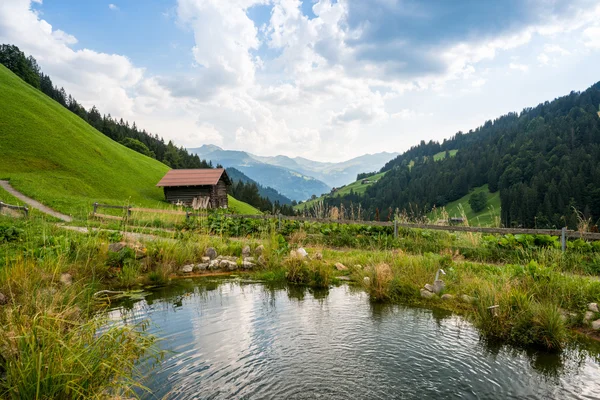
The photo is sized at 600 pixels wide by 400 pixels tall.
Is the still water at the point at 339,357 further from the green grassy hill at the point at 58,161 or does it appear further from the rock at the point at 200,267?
the green grassy hill at the point at 58,161

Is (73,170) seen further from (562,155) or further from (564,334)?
(562,155)

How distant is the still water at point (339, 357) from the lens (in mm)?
4727

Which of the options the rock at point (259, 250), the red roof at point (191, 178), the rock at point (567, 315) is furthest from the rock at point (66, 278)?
the red roof at point (191, 178)

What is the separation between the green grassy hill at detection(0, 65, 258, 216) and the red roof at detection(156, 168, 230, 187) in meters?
2.67

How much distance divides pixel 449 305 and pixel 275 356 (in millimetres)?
4686

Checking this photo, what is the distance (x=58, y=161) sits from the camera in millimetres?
36438

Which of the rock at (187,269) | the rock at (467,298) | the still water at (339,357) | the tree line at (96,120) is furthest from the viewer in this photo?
the tree line at (96,120)

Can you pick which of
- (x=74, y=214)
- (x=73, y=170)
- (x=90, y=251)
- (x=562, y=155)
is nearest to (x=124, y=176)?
(x=73, y=170)

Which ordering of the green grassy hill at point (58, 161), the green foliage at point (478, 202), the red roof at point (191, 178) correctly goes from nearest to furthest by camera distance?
1. the green grassy hill at point (58, 161)
2. the red roof at point (191, 178)
3. the green foliage at point (478, 202)

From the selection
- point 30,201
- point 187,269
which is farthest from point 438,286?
point 30,201

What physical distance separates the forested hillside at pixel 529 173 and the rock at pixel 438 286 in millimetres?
47751

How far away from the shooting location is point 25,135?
38.0 m

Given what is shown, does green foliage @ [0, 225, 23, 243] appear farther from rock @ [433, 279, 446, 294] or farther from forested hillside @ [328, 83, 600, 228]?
forested hillside @ [328, 83, 600, 228]

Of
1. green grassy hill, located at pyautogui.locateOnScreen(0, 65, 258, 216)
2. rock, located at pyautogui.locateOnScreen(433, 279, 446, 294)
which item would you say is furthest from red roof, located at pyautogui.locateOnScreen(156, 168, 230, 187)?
rock, located at pyautogui.locateOnScreen(433, 279, 446, 294)
